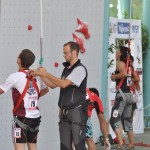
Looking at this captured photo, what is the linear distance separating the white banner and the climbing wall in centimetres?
119

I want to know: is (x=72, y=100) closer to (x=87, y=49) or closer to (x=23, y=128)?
(x=23, y=128)

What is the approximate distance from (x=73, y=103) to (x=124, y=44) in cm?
564

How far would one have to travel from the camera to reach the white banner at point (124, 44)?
40.8 ft

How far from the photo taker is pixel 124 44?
13.2m

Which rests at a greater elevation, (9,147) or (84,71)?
(84,71)

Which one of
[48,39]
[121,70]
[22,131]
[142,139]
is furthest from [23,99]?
[142,139]

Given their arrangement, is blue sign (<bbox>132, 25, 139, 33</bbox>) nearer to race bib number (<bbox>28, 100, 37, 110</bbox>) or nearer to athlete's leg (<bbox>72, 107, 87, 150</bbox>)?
athlete's leg (<bbox>72, 107, 87, 150</bbox>)

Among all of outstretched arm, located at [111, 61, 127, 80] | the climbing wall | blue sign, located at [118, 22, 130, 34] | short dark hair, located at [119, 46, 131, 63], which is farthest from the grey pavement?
blue sign, located at [118, 22, 130, 34]

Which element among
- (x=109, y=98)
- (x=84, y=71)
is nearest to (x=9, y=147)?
(x=84, y=71)

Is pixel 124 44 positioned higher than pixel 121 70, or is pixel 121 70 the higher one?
pixel 124 44

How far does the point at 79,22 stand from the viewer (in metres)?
10.7

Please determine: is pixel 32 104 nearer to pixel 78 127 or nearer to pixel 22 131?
pixel 22 131

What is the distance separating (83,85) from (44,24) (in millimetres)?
2553

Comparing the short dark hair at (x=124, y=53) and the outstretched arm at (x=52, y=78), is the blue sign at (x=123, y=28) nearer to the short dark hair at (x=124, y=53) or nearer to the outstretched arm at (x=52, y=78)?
the short dark hair at (x=124, y=53)
